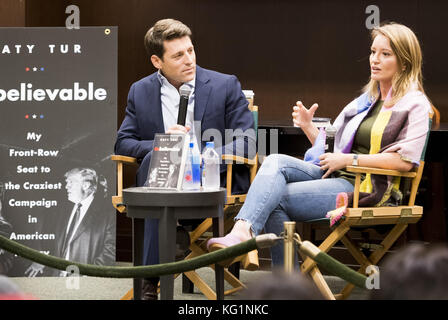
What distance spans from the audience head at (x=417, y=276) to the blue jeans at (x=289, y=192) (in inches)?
71.4

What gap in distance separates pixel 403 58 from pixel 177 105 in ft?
3.73

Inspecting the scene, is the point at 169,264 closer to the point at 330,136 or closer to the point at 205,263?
the point at 205,263

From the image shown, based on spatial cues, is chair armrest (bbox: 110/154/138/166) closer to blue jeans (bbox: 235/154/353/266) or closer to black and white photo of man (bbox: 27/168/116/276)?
blue jeans (bbox: 235/154/353/266)

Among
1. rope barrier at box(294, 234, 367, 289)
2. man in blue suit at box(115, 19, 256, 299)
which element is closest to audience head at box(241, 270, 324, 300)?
rope barrier at box(294, 234, 367, 289)

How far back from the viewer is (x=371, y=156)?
319 cm

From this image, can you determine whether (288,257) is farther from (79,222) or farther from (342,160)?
(79,222)

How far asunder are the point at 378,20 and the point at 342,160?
228 centimetres

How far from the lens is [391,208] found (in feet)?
10.7

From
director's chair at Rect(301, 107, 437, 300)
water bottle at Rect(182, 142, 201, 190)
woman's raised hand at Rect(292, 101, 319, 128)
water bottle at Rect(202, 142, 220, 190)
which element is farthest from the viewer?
woman's raised hand at Rect(292, 101, 319, 128)

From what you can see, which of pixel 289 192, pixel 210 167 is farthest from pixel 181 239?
pixel 289 192

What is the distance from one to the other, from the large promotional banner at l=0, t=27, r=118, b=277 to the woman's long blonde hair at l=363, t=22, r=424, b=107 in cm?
165

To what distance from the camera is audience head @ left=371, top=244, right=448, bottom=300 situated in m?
1.24

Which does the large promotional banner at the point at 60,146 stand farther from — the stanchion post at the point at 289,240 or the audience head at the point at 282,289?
the audience head at the point at 282,289
